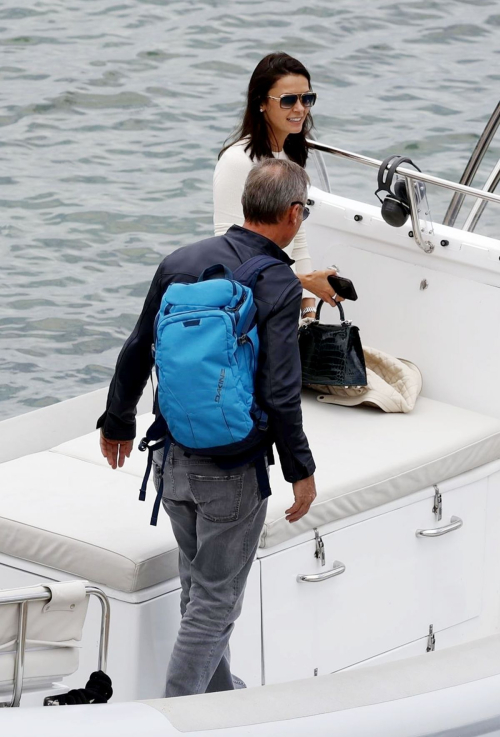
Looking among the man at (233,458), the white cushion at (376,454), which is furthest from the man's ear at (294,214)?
the white cushion at (376,454)

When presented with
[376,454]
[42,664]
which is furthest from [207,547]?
[376,454]

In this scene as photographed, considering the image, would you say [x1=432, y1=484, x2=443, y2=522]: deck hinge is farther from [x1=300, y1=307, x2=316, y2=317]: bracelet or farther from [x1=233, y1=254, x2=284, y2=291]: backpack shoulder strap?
[x1=233, y1=254, x2=284, y2=291]: backpack shoulder strap

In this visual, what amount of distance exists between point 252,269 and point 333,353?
109cm

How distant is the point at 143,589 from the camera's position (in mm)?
2816

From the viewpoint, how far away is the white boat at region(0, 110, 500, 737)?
2.26m

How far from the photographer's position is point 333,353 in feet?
11.7

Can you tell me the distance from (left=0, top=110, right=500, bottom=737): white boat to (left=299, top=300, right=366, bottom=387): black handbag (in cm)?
11

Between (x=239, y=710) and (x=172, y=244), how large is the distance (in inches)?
237

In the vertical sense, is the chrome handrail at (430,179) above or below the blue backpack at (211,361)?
above

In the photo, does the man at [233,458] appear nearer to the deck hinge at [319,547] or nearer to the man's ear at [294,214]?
the man's ear at [294,214]

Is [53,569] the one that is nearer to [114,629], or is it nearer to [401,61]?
[114,629]

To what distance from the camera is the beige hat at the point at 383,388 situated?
362 centimetres

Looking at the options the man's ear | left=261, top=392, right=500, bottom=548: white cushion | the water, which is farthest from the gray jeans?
the water

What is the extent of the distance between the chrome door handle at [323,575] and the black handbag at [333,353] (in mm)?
558
